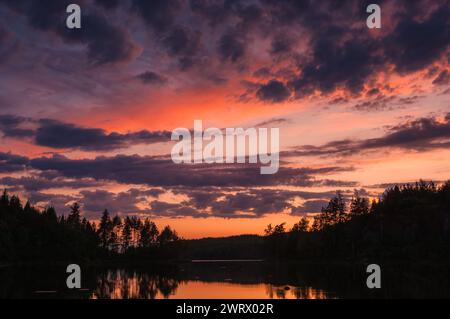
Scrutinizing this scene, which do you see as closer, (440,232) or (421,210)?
(440,232)

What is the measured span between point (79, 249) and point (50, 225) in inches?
499

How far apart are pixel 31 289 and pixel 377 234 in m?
144

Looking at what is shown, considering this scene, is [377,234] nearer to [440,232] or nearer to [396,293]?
[440,232]

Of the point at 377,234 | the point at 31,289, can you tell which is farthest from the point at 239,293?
the point at 377,234

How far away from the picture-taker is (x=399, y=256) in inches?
6412

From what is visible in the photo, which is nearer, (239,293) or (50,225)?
(239,293)

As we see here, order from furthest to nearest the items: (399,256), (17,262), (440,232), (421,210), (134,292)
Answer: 1. (421,210)
2. (440,232)
3. (399,256)
4. (17,262)
5. (134,292)

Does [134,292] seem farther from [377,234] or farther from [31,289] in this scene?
[377,234]

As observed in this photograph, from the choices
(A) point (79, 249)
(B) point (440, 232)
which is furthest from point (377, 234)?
(A) point (79, 249)

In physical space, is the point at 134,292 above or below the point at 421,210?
below
